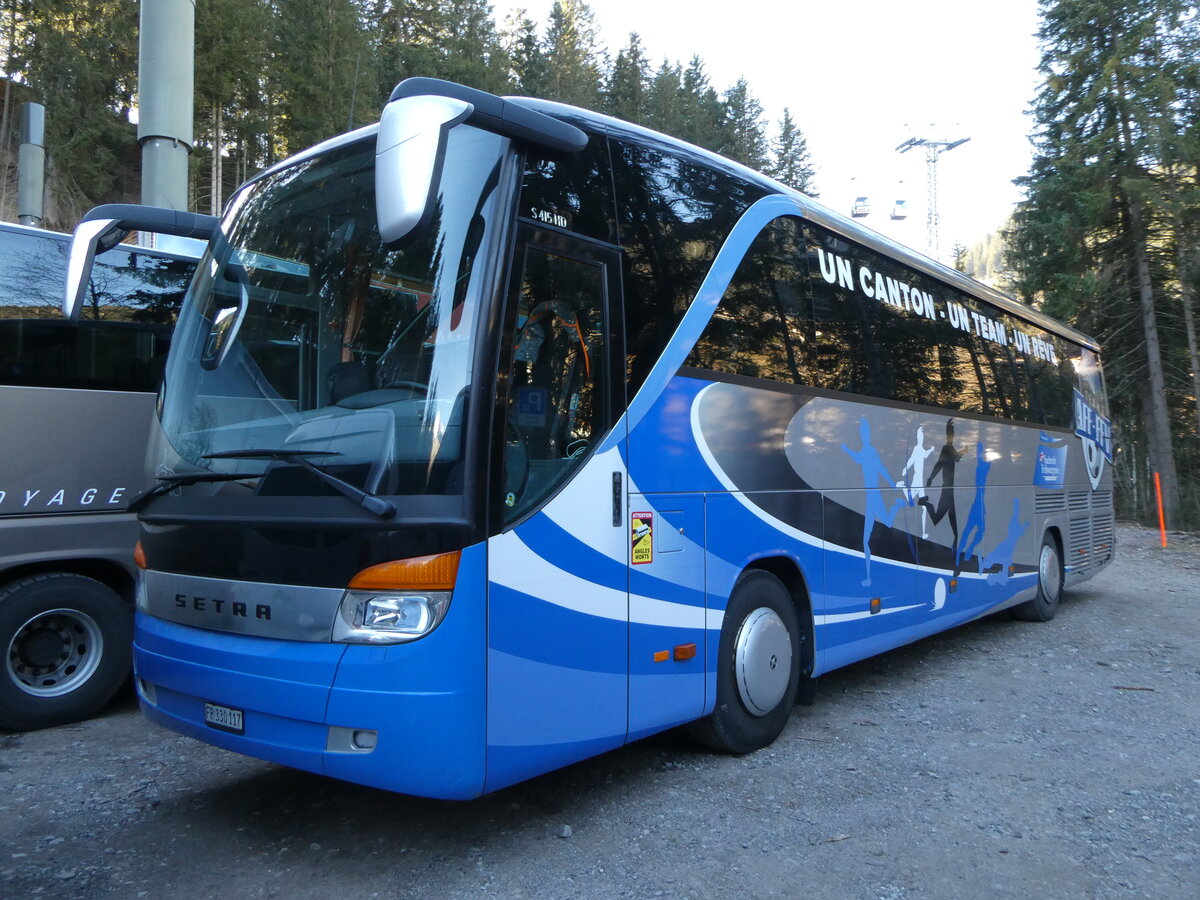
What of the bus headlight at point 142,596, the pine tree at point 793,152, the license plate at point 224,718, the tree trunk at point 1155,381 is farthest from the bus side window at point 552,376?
the pine tree at point 793,152

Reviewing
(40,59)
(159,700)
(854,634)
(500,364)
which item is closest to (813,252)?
(854,634)

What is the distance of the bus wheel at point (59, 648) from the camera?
5.42 m

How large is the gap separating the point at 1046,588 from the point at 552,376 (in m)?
8.31

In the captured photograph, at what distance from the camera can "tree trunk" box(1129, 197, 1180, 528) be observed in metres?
23.4

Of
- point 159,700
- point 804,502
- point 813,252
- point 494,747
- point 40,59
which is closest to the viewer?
point 494,747

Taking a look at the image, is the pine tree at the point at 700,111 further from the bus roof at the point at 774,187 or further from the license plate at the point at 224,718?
the license plate at the point at 224,718

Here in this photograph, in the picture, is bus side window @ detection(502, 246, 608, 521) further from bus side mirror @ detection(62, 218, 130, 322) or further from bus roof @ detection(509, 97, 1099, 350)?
bus side mirror @ detection(62, 218, 130, 322)

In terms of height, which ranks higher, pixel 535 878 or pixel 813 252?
pixel 813 252

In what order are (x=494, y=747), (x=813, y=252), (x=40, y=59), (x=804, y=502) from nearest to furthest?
(x=494, y=747)
(x=804, y=502)
(x=813, y=252)
(x=40, y=59)

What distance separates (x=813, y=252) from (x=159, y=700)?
15.3 ft

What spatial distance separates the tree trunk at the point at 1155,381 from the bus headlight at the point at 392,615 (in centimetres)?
2453

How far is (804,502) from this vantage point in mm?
5742

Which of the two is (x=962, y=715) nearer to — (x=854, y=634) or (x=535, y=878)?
(x=854, y=634)

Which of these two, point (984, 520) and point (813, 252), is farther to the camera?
point (984, 520)
